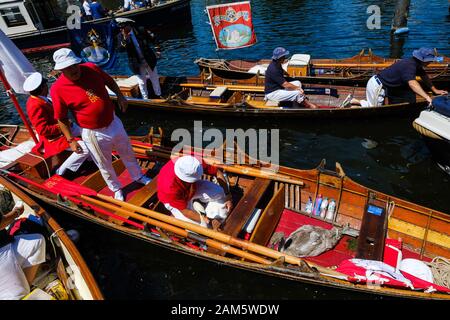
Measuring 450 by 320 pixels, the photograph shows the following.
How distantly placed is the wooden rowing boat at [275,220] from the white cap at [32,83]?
1751 millimetres

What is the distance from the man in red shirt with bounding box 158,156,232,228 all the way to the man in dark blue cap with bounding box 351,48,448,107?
5.96 m

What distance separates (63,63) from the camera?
494 cm

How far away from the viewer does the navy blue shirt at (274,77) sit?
9.70 meters

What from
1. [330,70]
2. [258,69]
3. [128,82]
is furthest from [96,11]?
[330,70]

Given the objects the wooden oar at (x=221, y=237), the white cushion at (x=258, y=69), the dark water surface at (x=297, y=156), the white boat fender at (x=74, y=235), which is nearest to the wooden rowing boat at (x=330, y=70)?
the white cushion at (x=258, y=69)

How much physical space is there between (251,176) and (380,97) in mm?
5159

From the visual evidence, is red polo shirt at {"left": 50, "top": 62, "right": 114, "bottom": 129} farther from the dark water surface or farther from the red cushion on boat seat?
the red cushion on boat seat

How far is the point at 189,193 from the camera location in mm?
5387

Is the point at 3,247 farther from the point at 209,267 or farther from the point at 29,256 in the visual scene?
the point at 209,267

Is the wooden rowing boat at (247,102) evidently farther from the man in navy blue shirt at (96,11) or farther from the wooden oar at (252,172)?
the man in navy blue shirt at (96,11)

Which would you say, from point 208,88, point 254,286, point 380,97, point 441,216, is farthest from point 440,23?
point 254,286

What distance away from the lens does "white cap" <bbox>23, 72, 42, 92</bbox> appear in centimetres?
673

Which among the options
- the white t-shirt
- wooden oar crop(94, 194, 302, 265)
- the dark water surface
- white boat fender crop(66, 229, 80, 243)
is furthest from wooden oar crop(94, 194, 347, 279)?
the white t-shirt

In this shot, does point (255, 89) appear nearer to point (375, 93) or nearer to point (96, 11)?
point (375, 93)
